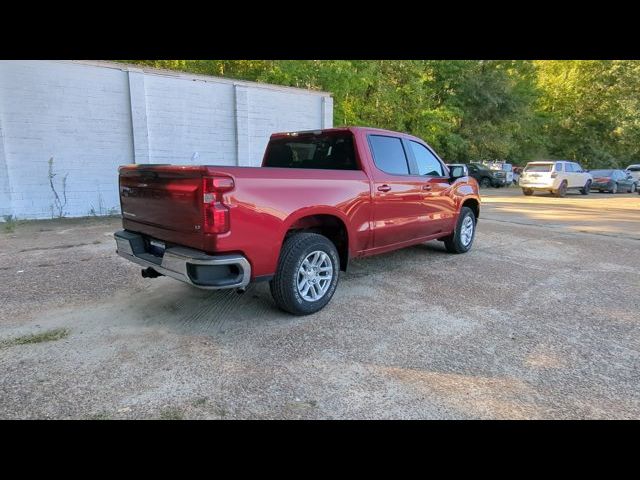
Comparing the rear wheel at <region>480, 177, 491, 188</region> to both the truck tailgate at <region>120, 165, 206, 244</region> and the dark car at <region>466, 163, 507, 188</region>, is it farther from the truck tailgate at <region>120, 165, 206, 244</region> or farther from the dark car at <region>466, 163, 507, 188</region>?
the truck tailgate at <region>120, 165, 206, 244</region>

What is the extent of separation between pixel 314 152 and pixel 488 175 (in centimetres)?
2288

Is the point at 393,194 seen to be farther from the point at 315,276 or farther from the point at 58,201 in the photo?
the point at 58,201

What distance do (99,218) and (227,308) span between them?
7.55 metres

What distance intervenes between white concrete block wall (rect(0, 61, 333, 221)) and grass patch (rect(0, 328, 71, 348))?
742cm

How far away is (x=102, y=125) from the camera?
10156mm

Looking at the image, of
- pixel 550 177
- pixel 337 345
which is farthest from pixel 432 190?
pixel 550 177

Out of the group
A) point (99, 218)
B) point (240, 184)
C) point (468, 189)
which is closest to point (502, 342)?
point (240, 184)

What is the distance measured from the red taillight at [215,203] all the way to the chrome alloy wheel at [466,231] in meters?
4.61

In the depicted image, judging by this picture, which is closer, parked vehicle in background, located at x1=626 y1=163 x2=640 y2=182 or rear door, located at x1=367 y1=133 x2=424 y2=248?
rear door, located at x1=367 y1=133 x2=424 y2=248

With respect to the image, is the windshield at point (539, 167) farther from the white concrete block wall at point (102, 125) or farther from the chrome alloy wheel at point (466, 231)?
the chrome alloy wheel at point (466, 231)

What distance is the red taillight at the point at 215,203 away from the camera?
10.4ft

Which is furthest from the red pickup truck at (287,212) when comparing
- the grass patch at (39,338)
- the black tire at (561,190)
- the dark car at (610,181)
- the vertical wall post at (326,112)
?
the dark car at (610,181)

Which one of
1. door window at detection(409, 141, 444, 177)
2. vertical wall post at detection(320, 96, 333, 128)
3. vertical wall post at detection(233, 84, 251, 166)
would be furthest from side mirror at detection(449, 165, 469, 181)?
vertical wall post at detection(320, 96, 333, 128)

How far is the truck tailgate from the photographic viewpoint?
3291mm
